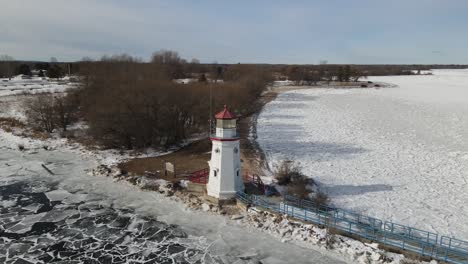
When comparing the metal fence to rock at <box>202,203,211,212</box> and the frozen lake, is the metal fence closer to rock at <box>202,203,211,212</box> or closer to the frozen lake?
rock at <box>202,203,211,212</box>

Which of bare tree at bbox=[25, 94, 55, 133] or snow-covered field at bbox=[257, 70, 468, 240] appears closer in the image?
snow-covered field at bbox=[257, 70, 468, 240]

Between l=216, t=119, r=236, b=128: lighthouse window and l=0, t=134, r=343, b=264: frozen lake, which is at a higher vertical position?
l=216, t=119, r=236, b=128: lighthouse window

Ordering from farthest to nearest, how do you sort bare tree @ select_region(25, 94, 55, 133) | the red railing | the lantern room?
bare tree @ select_region(25, 94, 55, 133)
the red railing
the lantern room

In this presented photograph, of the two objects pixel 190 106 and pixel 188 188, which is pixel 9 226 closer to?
pixel 188 188

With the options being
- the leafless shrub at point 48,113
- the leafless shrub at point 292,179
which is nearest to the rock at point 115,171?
the leafless shrub at point 292,179

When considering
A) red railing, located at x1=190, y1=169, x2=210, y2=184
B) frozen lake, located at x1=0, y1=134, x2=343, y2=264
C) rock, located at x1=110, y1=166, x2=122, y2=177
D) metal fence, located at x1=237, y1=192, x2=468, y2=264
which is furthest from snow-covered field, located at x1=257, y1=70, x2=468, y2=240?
rock, located at x1=110, y1=166, x2=122, y2=177

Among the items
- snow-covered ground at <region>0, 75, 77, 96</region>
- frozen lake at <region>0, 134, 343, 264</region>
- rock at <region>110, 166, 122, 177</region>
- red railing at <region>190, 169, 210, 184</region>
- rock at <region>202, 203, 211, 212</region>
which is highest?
snow-covered ground at <region>0, 75, 77, 96</region>

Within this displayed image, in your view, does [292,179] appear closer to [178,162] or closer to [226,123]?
[226,123]
